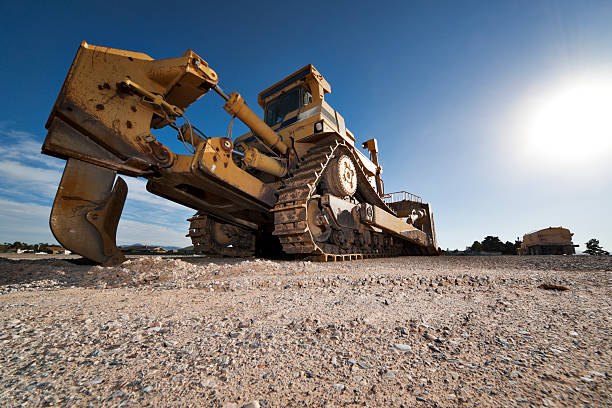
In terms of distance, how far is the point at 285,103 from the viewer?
23.1ft

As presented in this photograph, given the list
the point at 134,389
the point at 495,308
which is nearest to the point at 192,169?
the point at 134,389

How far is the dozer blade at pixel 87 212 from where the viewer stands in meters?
3.13

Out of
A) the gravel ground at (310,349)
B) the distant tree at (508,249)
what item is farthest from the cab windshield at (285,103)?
the distant tree at (508,249)

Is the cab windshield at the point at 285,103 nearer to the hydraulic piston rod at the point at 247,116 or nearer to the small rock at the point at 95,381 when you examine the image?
the hydraulic piston rod at the point at 247,116

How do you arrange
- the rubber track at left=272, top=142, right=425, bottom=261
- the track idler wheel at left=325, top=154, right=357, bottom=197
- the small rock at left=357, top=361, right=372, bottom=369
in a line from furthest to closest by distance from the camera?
the track idler wheel at left=325, top=154, right=357, bottom=197 < the rubber track at left=272, top=142, right=425, bottom=261 < the small rock at left=357, top=361, right=372, bottom=369

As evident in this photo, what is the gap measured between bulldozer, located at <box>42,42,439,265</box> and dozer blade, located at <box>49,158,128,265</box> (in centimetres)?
1

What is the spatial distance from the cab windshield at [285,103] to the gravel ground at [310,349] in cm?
586

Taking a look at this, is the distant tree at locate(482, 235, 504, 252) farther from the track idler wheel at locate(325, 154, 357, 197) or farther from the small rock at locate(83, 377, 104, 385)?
the small rock at locate(83, 377, 104, 385)

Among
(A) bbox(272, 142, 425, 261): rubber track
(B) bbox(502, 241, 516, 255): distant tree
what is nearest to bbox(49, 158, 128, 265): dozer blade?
(A) bbox(272, 142, 425, 261): rubber track

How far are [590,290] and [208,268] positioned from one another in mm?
3638

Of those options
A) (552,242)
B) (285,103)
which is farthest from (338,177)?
(552,242)

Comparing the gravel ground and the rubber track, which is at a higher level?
the rubber track

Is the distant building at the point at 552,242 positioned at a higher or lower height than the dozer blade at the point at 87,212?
higher

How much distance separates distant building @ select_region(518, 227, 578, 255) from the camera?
16078mm
